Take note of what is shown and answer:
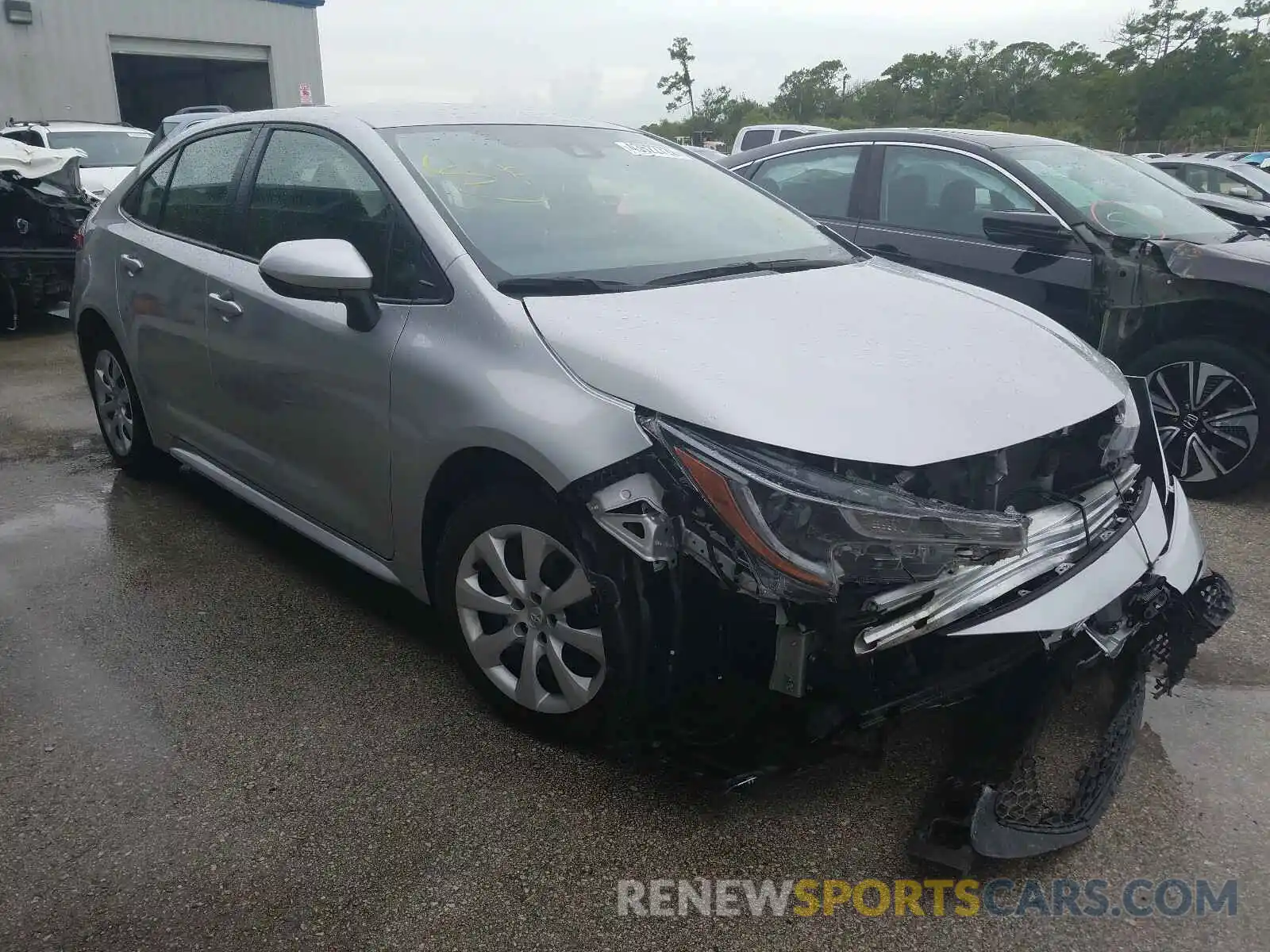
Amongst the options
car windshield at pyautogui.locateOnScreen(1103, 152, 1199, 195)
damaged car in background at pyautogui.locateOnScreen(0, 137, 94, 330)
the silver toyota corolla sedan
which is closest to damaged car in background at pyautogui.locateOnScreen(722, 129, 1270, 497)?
car windshield at pyautogui.locateOnScreen(1103, 152, 1199, 195)

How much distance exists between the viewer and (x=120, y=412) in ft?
15.4

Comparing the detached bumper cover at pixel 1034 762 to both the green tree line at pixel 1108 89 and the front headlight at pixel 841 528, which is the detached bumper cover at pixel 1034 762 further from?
the green tree line at pixel 1108 89

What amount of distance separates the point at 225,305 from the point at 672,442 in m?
2.03

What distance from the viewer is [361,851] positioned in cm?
238

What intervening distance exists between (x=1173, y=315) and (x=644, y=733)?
3.44 meters

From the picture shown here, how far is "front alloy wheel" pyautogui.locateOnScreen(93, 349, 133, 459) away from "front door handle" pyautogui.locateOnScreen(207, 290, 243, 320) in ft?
3.80

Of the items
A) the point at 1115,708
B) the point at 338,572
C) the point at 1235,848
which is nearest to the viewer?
the point at 1235,848

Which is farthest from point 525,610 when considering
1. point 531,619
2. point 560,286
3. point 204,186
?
point 204,186

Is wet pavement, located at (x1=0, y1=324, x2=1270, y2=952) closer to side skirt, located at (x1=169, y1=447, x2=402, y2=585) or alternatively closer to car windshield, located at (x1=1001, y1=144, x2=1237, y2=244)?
side skirt, located at (x1=169, y1=447, x2=402, y2=585)

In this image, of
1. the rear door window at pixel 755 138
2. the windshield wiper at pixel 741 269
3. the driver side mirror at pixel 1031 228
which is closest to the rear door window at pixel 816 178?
the driver side mirror at pixel 1031 228

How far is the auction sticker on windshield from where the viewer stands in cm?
362

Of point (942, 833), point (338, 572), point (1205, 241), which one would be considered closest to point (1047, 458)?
point (942, 833)

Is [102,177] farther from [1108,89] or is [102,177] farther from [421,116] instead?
[1108,89]

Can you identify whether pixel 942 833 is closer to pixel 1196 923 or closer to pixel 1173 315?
pixel 1196 923
